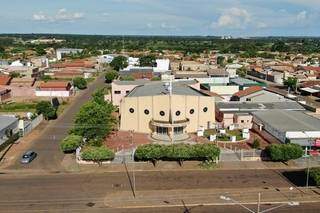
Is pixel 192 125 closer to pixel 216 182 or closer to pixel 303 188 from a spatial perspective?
pixel 216 182

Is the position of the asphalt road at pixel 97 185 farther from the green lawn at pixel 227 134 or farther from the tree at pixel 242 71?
the tree at pixel 242 71

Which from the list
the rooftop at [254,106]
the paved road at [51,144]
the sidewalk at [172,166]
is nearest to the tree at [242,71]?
the rooftop at [254,106]

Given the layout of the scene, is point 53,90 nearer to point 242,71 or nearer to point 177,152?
point 177,152

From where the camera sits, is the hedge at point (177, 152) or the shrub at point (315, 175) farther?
the hedge at point (177, 152)

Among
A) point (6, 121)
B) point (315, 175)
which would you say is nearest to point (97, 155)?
point (6, 121)

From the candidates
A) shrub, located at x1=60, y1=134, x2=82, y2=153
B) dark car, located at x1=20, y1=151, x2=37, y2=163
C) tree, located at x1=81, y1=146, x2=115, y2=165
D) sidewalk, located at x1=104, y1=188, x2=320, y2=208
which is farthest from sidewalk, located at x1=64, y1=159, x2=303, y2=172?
sidewalk, located at x1=104, y1=188, x2=320, y2=208
